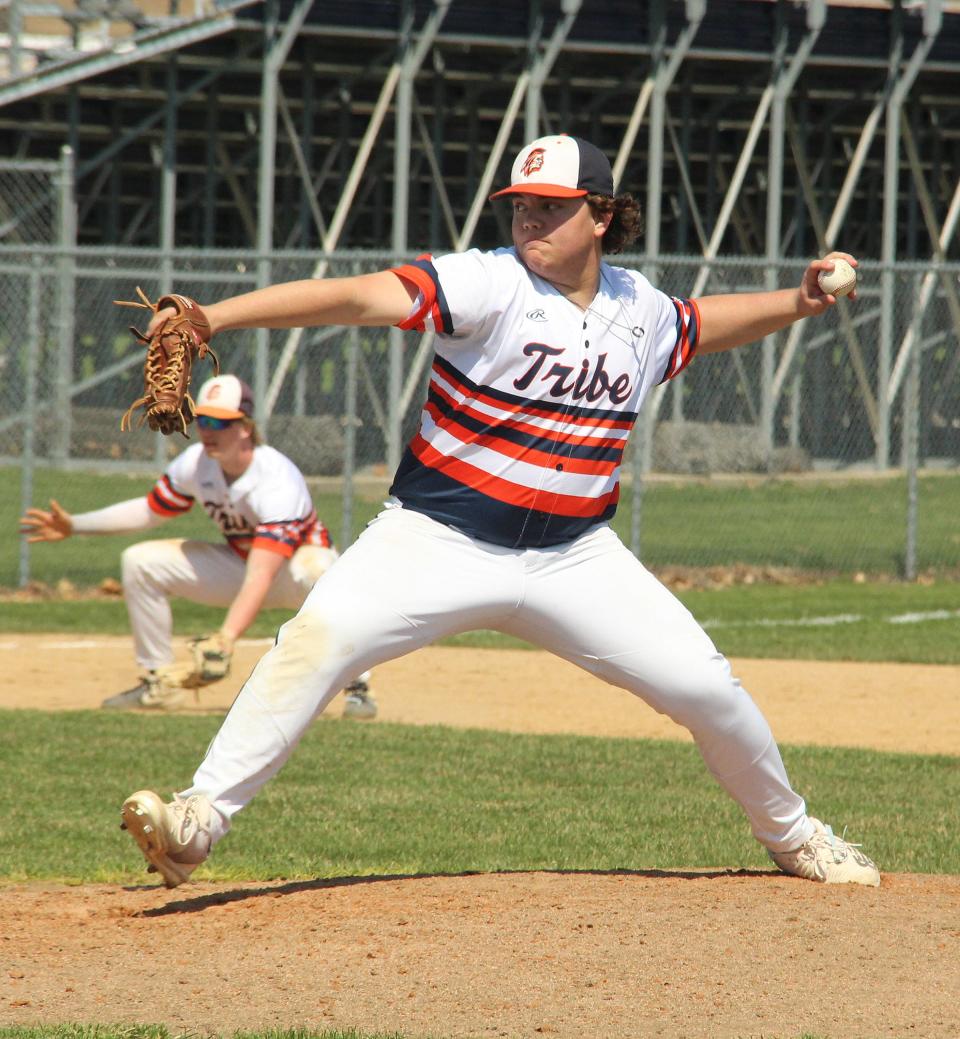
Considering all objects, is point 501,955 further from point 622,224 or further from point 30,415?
point 30,415

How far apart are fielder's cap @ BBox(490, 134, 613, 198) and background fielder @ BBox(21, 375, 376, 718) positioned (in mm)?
3762

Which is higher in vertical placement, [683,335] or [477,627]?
[683,335]

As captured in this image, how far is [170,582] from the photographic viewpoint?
29.8ft

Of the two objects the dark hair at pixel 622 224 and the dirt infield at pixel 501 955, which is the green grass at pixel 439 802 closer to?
the dirt infield at pixel 501 955

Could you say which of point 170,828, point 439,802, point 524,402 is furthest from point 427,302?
point 439,802

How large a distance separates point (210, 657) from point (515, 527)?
141 inches

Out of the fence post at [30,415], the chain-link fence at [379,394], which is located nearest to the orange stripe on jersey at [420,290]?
the chain-link fence at [379,394]

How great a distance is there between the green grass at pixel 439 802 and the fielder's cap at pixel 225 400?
1.54 meters

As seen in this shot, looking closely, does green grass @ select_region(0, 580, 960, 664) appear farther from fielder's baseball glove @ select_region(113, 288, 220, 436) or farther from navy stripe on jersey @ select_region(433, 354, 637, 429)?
fielder's baseball glove @ select_region(113, 288, 220, 436)

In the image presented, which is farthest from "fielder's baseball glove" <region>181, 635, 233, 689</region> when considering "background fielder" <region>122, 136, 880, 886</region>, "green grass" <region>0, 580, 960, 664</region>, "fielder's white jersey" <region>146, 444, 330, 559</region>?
"green grass" <region>0, 580, 960, 664</region>

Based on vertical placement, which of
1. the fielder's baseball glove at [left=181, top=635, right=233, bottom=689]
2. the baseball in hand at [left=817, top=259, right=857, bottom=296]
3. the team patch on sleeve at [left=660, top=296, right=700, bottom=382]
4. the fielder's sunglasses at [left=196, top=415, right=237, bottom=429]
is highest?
the baseball in hand at [left=817, top=259, right=857, bottom=296]

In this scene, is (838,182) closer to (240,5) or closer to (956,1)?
(956,1)

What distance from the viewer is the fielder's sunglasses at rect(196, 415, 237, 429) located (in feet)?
28.2

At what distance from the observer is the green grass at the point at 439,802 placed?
6.17 m
